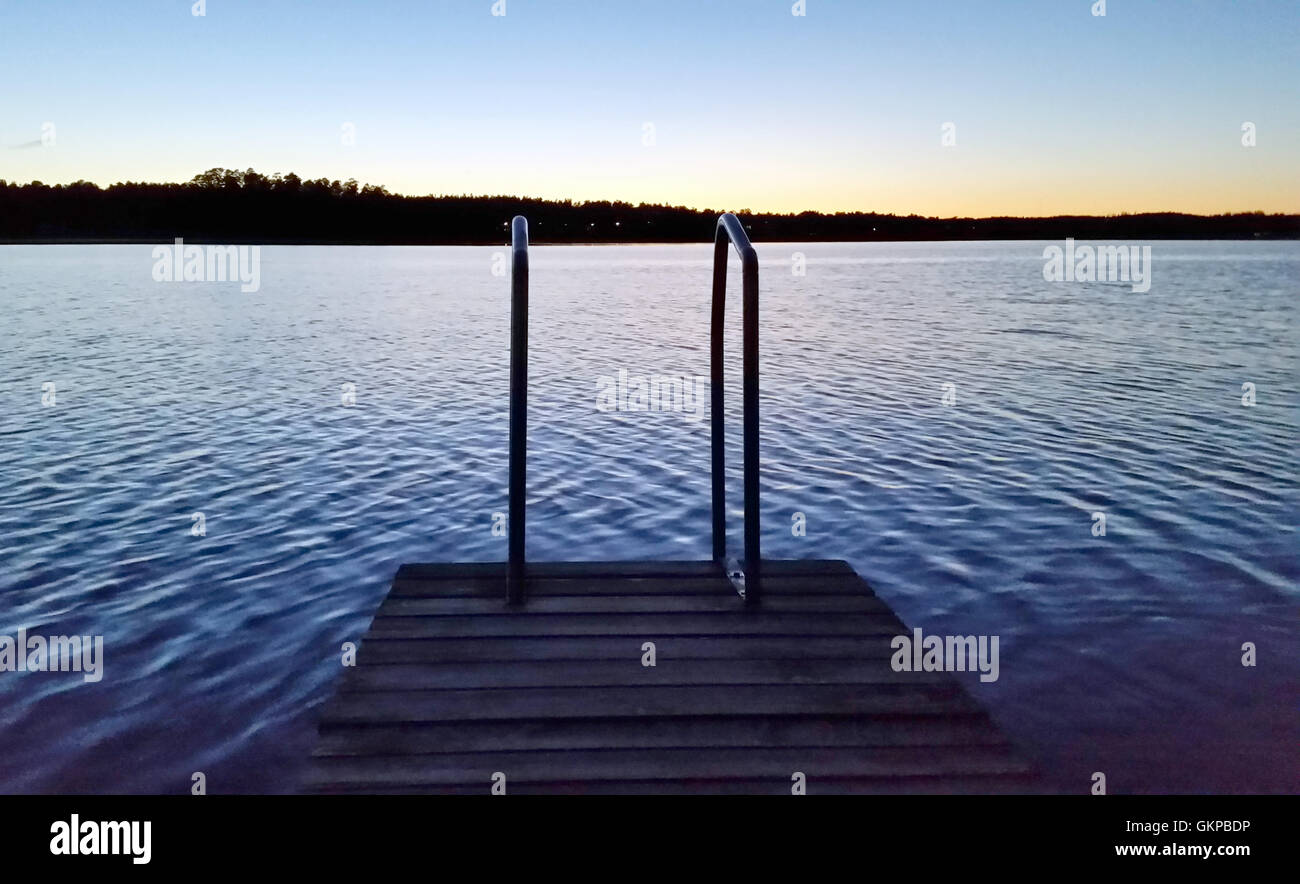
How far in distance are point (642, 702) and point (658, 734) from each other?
0.26 m

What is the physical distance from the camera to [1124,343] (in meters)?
28.8

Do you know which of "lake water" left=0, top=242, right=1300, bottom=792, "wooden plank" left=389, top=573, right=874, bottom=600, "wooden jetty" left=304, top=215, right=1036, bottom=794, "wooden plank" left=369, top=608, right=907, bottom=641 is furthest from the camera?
"lake water" left=0, top=242, right=1300, bottom=792

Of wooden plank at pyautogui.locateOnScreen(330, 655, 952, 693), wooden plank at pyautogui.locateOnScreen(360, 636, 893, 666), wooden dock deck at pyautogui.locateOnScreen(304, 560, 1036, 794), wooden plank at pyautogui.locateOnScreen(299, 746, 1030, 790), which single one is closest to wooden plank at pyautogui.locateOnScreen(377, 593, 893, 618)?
wooden dock deck at pyautogui.locateOnScreen(304, 560, 1036, 794)

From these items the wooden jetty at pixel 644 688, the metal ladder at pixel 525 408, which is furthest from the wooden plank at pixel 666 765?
the metal ladder at pixel 525 408

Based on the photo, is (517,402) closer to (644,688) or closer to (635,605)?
(635,605)

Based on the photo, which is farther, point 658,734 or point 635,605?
point 635,605

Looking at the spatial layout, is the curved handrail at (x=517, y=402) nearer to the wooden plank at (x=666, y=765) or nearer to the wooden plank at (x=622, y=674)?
the wooden plank at (x=622, y=674)

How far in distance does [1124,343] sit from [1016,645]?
25.2 m

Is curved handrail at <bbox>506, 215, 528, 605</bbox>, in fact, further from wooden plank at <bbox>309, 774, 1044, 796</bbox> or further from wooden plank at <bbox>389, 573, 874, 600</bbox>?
wooden plank at <bbox>309, 774, 1044, 796</bbox>

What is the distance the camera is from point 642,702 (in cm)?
408

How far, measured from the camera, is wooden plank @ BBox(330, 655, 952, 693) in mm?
4262

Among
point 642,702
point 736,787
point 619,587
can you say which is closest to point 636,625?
point 619,587

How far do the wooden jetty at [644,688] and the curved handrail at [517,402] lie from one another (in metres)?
0.01

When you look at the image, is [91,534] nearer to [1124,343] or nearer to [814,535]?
[814,535]
